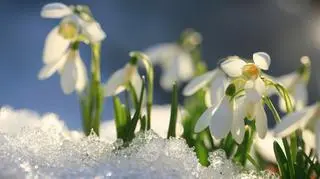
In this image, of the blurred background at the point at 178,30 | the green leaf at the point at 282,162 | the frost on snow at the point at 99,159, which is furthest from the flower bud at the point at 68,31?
the blurred background at the point at 178,30

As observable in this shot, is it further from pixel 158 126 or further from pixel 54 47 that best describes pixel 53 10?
pixel 158 126

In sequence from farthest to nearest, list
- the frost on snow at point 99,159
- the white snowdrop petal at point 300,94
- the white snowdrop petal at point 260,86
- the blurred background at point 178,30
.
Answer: the blurred background at point 178,30, the white snowdrop petal at point 300,94, the white snowdrop petal at point 260,86, the frost on snow at point 99,159

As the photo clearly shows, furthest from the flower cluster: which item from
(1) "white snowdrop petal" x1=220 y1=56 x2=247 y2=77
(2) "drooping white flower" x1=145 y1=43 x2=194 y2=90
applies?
(2) "drooping white flower" x1=145 y1=43 x2=194 y2=90

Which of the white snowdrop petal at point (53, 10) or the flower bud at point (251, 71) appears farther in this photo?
the white snowdrop petal at point (53, 10)

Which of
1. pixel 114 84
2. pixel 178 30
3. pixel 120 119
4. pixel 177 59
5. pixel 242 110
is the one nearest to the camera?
pixel 242 110

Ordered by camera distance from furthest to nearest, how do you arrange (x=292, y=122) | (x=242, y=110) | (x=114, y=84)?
1. (x=114, y=84)
2. (x=242, y=110)
3. (x=292, y=122)

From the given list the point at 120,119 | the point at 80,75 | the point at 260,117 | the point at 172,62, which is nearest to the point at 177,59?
the point at 172,62

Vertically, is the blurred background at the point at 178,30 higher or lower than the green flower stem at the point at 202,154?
lower

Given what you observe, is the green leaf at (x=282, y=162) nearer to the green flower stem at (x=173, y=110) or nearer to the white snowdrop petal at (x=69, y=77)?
the green flower stem at (x=173, y=110)
